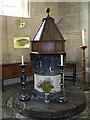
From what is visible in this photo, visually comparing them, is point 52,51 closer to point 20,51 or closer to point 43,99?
point 43,99

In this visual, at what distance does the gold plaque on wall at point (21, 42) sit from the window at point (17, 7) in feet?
2.52

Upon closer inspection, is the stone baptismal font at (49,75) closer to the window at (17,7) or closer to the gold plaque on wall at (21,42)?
the gold plaque on wall at (21,42)

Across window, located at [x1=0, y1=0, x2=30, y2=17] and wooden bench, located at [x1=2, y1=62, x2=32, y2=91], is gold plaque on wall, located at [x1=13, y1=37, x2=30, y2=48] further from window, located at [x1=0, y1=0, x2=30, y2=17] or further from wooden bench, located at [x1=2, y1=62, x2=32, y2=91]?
wooden bench, located at [x1=2, y1=62, x2=32, y2=91]

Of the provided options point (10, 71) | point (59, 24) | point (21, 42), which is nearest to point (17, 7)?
point (21, 42)

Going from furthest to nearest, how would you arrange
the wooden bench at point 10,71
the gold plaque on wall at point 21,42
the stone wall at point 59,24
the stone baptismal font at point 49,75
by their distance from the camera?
the gold plaque on wall at point 21,42 → the stone wall at point 59,24 → the wooden bench at point 10,71 → the stone baptismal font at point 49,75

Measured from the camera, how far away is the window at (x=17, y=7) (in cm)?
632

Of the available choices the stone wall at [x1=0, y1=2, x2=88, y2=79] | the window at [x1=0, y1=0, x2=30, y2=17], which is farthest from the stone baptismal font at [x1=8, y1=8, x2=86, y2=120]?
the window at [x1=0, y1=0, x2=30, y2=17]

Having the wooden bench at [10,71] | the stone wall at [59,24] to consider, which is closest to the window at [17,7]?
the stone wall at [59,24]

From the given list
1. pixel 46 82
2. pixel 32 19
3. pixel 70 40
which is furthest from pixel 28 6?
pixel 46 82

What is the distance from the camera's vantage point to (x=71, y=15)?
6.62 meters

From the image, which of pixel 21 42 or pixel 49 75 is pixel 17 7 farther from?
pixel 49 75

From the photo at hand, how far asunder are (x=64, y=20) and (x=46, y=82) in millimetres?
3612

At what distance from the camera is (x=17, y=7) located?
21.4 ft

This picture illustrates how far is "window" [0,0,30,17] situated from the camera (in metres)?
6.32
